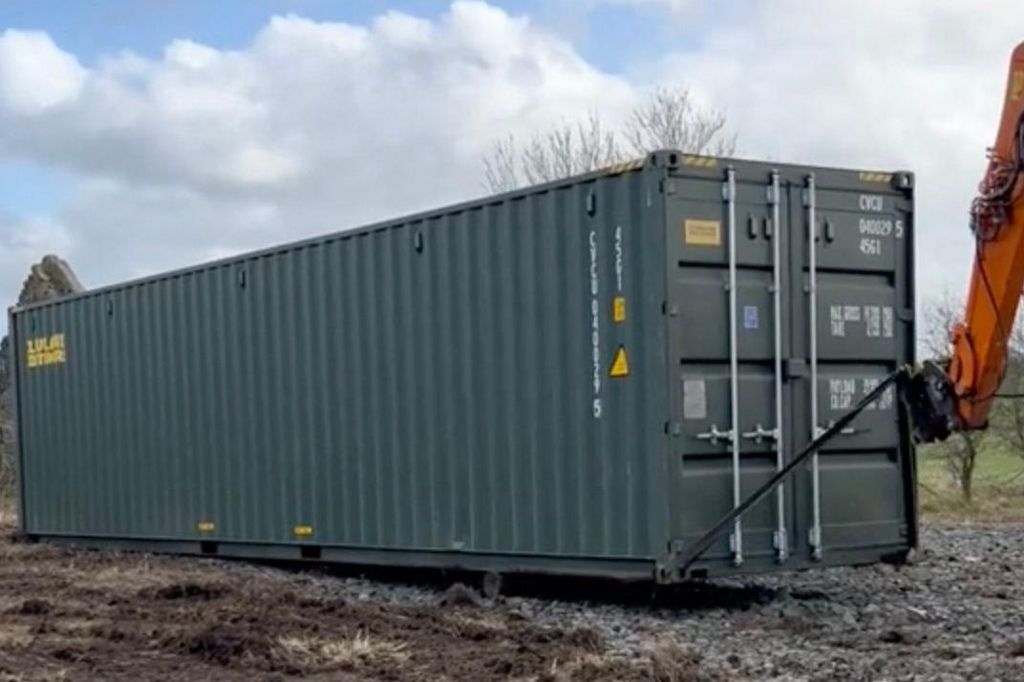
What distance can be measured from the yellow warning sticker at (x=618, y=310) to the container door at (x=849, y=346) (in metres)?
1.17

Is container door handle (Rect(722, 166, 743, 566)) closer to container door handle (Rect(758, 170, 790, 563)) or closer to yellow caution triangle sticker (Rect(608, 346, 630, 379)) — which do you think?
container door handle (Rect(758, 170, 790, 563))

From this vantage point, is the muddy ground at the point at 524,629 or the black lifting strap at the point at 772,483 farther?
the black lifting strap at the point at 772,483

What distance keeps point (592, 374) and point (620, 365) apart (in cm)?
30

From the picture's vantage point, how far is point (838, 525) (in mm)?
10094

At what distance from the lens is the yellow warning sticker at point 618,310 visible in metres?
9.62

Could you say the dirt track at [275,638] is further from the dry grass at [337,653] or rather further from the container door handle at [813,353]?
the container door handle at [813,353]

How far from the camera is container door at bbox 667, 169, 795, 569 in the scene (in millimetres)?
9344

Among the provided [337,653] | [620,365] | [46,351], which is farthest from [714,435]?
[46,351]

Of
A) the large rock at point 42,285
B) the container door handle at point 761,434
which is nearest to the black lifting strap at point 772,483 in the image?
the container door handle at point 761,434

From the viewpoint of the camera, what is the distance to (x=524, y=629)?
29.3 feet

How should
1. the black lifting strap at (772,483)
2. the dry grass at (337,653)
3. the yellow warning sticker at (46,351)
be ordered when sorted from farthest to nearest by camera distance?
the yellow warning sticker at (46,351) → the black lifting strap at (772,483) → the dry grass at (337,653)

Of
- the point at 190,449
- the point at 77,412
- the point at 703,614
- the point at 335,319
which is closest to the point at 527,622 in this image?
the point at 703,614

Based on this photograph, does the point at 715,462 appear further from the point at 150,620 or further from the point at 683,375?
the point at 150,620

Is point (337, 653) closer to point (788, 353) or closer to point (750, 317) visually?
point (750, 317)
